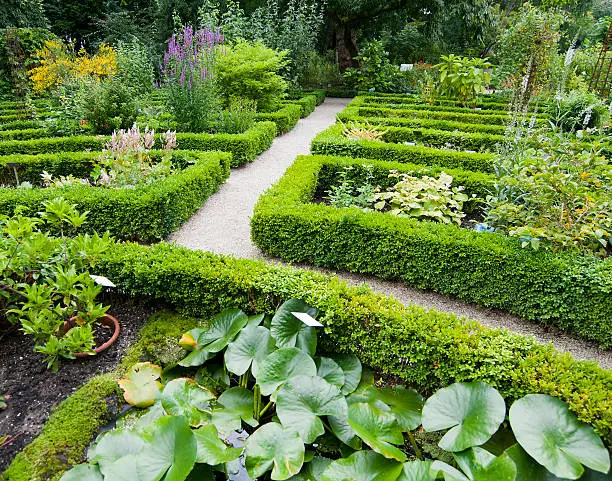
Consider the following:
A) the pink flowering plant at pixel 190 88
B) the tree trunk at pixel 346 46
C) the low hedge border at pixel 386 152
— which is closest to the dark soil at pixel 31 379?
the low hedge border at pixel 386 152

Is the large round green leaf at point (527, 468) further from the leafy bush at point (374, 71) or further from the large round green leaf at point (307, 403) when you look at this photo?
the leafy bush at point (374, 71)

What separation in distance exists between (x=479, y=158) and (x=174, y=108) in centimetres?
601

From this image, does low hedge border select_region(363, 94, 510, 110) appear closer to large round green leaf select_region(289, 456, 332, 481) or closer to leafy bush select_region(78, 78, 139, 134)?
leafy bush select_region(78, 78, 139, 134)

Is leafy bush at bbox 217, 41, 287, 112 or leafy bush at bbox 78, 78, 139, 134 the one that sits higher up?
leafy bush at bbox 217, 41, 287, 112

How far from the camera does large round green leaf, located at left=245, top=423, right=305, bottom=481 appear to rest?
219 cm

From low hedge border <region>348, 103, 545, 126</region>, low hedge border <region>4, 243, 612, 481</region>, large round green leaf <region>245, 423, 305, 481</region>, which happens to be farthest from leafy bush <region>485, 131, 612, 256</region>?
low hedge border <region>348, 103, 545, 126</region>

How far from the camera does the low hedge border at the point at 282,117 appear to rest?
10180 mm

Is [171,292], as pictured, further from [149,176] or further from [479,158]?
[479,158]

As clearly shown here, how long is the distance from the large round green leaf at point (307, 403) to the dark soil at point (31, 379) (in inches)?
58.9

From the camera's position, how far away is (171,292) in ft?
→ 12.4

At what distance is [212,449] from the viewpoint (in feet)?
7.47

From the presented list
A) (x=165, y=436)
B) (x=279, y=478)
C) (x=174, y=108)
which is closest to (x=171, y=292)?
(x=165, y=436)

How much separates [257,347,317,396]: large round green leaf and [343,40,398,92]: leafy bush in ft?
44.3

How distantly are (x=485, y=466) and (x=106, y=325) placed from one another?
119 inches
